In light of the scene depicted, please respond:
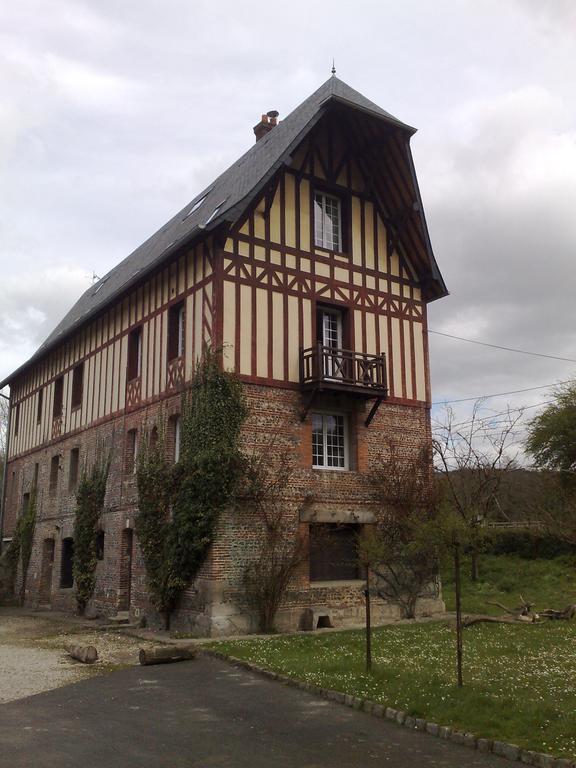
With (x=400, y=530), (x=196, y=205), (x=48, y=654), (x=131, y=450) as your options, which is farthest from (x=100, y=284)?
(x=48, y=654)

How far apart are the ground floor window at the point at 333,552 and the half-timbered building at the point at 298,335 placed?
33mm

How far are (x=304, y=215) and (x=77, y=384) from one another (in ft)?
30.2

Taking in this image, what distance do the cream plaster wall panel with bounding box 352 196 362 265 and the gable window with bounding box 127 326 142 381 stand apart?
5.55 m

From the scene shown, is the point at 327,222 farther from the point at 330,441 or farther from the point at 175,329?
the point at 330,441

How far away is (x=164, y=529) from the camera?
1518 cm

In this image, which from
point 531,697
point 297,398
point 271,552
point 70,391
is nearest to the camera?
point 531,697

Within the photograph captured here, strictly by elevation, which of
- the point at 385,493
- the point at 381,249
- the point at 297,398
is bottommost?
the point at 385,493

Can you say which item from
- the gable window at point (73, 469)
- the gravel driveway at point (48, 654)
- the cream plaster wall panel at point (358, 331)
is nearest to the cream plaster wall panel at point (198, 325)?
the cream plaster wall panel at point (358, 331)

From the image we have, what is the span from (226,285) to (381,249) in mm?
4653

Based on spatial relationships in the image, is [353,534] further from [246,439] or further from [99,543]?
[99,543]

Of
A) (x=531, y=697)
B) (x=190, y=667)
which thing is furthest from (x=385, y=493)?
(x=531, y=697)

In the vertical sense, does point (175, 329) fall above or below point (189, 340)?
above

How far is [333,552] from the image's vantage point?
51.9 feet

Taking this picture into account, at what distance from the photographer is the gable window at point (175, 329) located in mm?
16469
